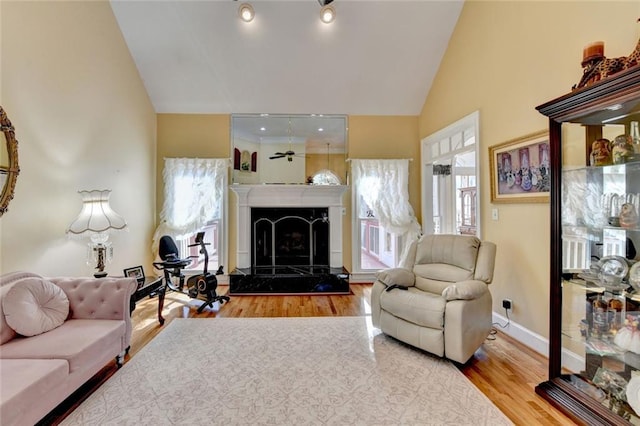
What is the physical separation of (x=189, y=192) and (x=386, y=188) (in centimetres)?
332

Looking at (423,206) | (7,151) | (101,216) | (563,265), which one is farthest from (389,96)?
(7,151)

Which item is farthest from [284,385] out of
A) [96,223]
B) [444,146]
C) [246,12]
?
[246,12]

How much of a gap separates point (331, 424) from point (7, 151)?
3199 mm

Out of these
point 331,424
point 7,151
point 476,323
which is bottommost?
point 331,424

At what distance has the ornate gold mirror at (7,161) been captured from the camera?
2.38 m

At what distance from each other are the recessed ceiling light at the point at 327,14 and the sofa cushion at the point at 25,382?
14.3 ft

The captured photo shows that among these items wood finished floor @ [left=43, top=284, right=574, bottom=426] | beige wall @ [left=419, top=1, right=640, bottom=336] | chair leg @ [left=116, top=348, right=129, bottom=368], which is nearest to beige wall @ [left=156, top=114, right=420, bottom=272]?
wood finished floor @ [left=43, top=284, right=574, bottom=426]

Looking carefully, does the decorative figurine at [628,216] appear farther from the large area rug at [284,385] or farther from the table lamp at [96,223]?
the table lamp at [96,223]

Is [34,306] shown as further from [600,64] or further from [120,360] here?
[600,64]

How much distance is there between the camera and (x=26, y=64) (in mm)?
2643

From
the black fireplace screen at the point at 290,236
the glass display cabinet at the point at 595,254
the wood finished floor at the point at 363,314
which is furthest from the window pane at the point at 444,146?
the wood finished floor at the point at 363,314

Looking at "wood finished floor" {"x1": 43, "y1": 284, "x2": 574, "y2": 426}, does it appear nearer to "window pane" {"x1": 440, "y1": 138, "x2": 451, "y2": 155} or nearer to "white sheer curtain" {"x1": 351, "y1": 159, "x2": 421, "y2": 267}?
"white sheer curtain" {"x1": 351, "y1": 159, "x2": 421, "y2": 267}

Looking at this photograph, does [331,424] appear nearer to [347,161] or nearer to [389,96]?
[347,161]

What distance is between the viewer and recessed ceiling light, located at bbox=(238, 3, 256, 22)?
381cm
